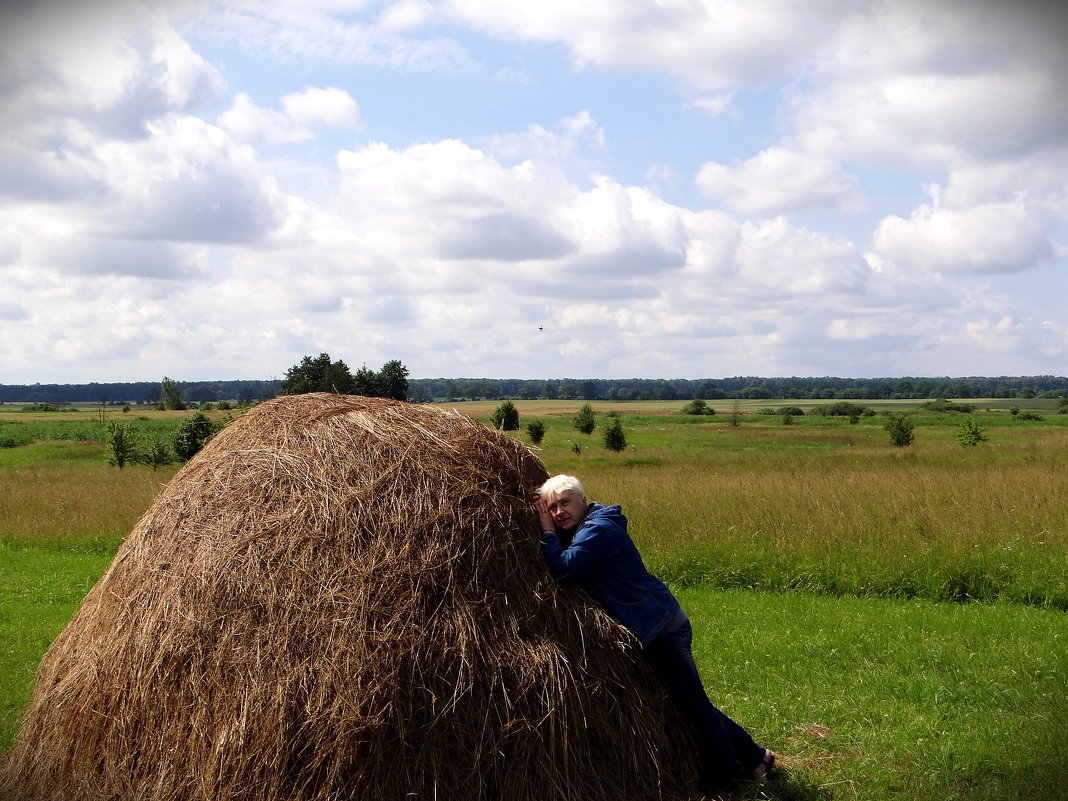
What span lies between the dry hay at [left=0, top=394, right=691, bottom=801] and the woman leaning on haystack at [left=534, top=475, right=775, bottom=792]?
14 centimetres

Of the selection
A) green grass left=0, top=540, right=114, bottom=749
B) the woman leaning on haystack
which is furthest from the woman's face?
green grass left=0, top=540, right=114, bottom=749

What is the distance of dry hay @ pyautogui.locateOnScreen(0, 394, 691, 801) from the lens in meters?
5.22

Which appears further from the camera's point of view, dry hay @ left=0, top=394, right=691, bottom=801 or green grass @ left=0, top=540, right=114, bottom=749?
green grass @ left=0, top=540, right=114, bottom=749

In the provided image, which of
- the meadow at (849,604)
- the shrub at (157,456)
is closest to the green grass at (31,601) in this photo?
the meadow at (849,604)

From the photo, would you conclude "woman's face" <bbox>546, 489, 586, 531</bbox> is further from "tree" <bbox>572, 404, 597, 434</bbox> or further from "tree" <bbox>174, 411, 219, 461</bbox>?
"tree" <bbox>572, 404, 597, 434</bbox>

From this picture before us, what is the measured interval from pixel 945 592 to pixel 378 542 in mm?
10899

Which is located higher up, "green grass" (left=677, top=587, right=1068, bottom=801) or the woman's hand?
the woman's hand

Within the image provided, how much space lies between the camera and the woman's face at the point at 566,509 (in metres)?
6.23

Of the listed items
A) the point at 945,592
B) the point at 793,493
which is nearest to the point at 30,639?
the point at 945,592

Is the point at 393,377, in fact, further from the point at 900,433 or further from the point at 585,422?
the point at 585,422

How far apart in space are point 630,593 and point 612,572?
20 centimetres

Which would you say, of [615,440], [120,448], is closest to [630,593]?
[120,448]

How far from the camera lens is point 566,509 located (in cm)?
625

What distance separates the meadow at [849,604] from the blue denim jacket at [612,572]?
1534mm
